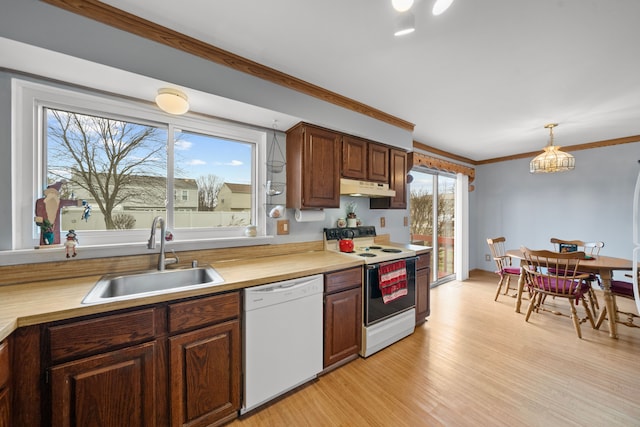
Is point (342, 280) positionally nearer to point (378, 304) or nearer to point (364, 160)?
point (378, 304)

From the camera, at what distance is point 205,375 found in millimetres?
1326

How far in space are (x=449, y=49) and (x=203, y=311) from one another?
2.25 m

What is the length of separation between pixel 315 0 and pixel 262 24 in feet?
1.16

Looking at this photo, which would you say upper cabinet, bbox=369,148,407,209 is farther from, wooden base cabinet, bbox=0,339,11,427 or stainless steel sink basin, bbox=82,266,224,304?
wooden base cabinet, bbox=0,339,11,427

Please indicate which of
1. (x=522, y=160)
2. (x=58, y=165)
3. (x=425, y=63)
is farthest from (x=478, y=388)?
(x=522, y=160)

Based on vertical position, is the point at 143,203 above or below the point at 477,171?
below

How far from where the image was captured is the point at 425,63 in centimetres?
173

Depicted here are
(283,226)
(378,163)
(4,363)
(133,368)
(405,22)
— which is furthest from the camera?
(378,163)

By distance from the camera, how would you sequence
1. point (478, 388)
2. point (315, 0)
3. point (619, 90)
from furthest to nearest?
point (619, 90), point (478, 388), point (315, 0)

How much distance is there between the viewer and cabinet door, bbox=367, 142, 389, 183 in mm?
2545

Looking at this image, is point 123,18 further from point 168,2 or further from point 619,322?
point 619,322

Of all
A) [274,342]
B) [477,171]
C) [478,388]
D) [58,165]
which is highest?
[477,171]

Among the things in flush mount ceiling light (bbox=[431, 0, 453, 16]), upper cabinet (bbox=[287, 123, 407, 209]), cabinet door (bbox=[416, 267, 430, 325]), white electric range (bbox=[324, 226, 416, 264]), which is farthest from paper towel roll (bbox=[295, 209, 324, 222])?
flush mount ceiling light (bbox=[431, 0, 453, 16])

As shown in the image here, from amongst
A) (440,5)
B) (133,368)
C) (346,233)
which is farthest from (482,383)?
(440,5)
